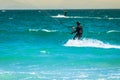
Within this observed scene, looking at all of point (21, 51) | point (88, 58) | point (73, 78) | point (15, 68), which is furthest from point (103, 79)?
point (21, 51)

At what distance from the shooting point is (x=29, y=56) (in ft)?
72.0

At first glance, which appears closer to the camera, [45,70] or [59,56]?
[45,70]

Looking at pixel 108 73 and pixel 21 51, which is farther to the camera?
pixel 21 51

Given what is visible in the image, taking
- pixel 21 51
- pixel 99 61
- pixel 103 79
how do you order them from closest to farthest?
pixel 103 79 < pixel 99 61 < pixel 21 51

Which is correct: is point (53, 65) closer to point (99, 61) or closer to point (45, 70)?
point (45, 70)

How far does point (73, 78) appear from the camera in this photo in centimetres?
1550

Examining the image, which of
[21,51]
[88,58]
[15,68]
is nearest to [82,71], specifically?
[15,68]

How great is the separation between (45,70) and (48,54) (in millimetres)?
5458

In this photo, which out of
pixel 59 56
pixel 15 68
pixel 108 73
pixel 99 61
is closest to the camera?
pixel 108 73

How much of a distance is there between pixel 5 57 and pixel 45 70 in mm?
4732

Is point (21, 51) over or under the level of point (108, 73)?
under

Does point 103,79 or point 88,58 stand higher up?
point 103,79

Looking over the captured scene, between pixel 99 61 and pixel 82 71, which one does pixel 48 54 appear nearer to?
pixel 99 61

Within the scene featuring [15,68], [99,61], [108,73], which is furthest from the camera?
[99,61]
